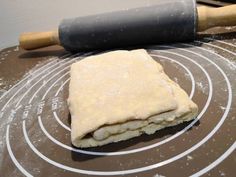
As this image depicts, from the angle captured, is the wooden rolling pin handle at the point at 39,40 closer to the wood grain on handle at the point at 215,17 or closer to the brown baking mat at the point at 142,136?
the brown baking mat at the point at 142,136

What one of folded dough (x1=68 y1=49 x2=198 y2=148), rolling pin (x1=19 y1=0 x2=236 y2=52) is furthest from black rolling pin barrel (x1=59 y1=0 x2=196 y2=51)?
folded dough (x1=68 y1=49 x2=198 y2=148)

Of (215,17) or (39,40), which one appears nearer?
(215,17)

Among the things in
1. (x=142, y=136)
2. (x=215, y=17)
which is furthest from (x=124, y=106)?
(x=215, y=17)

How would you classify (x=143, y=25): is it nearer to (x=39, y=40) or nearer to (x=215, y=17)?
(x=215, y=17)

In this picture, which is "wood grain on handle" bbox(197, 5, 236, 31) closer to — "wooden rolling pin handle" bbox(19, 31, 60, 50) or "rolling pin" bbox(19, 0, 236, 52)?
"rolling pin" bbox(19, 0, 236, 52)

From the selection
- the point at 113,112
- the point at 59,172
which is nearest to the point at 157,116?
the point at 113,112
